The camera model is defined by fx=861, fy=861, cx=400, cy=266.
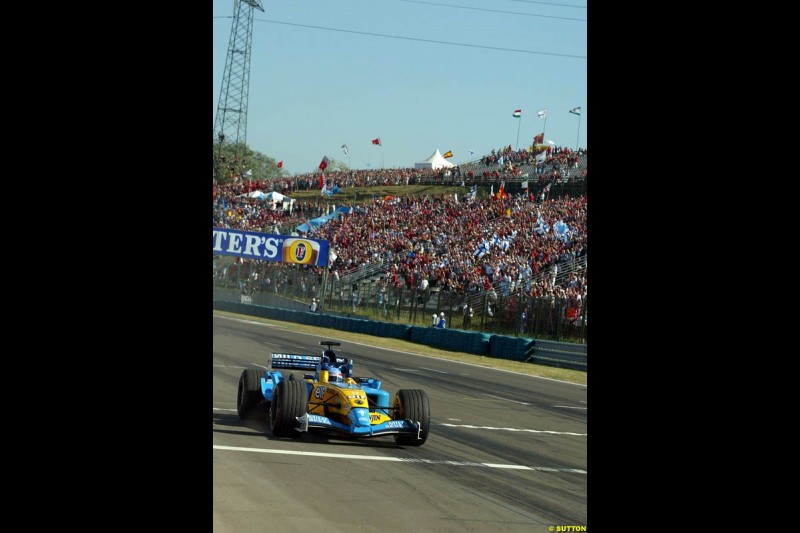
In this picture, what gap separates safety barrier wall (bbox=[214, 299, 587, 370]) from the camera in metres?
22.1

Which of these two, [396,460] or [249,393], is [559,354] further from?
[396,460]

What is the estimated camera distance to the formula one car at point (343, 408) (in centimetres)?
917

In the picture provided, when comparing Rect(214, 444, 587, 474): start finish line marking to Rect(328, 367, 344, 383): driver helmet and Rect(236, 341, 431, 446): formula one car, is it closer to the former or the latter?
Rect(236, 341, 431, 446): formula one car

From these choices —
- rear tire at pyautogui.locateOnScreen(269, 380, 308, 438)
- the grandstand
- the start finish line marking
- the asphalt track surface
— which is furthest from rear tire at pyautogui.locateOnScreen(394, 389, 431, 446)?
the grandstand

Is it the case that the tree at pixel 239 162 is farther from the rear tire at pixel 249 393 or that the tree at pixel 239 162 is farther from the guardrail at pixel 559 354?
the rear tire at pixel 249 393

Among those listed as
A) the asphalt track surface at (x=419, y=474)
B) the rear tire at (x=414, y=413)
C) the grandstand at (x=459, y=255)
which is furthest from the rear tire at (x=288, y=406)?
the grandstand at (x=459, y=255)

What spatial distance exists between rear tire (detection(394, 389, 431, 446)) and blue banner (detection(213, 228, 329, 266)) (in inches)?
997

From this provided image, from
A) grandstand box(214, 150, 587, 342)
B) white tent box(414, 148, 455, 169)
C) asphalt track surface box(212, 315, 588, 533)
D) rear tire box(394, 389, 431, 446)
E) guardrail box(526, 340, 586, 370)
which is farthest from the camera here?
white tent box(414, 148, 455, 169)

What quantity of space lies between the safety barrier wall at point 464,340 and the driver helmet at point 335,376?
467 inches

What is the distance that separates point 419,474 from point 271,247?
2955cm

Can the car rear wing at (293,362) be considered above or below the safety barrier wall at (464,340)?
above

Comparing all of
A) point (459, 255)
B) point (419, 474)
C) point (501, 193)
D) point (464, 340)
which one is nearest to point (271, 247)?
point (501, 193)
